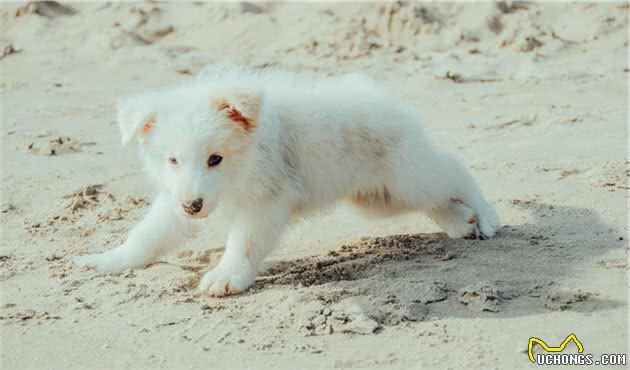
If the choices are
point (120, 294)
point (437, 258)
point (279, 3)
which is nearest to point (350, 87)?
point (437, 258)

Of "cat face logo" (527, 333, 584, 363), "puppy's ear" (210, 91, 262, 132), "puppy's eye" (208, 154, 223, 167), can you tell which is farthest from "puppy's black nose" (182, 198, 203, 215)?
"cat face logo" (527, 333, 584, 363)

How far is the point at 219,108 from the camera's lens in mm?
4484

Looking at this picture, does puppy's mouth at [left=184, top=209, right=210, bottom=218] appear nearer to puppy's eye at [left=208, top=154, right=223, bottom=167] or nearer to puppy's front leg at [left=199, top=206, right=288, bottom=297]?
puppy's eye at [left=208, top=154, right=223, bottom=167]

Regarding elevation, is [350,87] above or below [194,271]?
above

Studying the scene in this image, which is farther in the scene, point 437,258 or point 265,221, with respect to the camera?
point 437,258

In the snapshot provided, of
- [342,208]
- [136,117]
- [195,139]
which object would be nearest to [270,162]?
[195,139]

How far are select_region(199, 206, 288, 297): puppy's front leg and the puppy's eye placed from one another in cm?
42

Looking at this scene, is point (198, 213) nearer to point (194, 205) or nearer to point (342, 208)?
point (194, 205)

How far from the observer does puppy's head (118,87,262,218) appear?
431 cm

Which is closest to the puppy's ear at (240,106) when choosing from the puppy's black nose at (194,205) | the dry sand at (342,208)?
the puppy's black nose at (194,205)

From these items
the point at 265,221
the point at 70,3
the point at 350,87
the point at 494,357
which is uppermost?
the point at 70,3

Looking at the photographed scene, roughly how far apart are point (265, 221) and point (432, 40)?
594 centimetres

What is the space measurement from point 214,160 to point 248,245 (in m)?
0.56

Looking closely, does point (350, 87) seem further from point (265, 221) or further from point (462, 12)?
point (462, 12)
